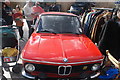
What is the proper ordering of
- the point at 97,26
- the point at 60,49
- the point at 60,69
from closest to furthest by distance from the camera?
→ the point at 60,69 < the point at 60,49 < the point at 97,26

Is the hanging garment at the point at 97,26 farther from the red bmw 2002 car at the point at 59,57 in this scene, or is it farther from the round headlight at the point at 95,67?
the round headlight at the point at 95,67

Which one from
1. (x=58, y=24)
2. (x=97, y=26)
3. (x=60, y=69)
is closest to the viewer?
(x=60, y=69)

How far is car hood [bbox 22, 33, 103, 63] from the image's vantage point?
122 inches

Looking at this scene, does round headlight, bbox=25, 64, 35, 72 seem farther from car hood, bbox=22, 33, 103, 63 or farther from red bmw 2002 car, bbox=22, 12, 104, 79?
car hood, bbox=22, 33, 103, 63

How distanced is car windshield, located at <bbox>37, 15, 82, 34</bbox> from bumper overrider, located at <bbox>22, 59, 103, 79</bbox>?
1.34m

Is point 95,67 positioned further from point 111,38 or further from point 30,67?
point 30,67

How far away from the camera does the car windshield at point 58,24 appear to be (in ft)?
13.9

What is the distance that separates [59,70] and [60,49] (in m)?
0.50

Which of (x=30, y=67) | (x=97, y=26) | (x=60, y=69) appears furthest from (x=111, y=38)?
(x=30, y=67)

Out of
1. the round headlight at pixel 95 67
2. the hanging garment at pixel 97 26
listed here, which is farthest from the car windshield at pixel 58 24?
the round headlight at pixel 95 67

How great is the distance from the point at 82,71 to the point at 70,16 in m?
1.99

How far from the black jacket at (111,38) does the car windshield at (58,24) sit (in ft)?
3.59

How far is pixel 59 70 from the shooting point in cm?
308

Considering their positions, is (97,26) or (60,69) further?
(97,26)
